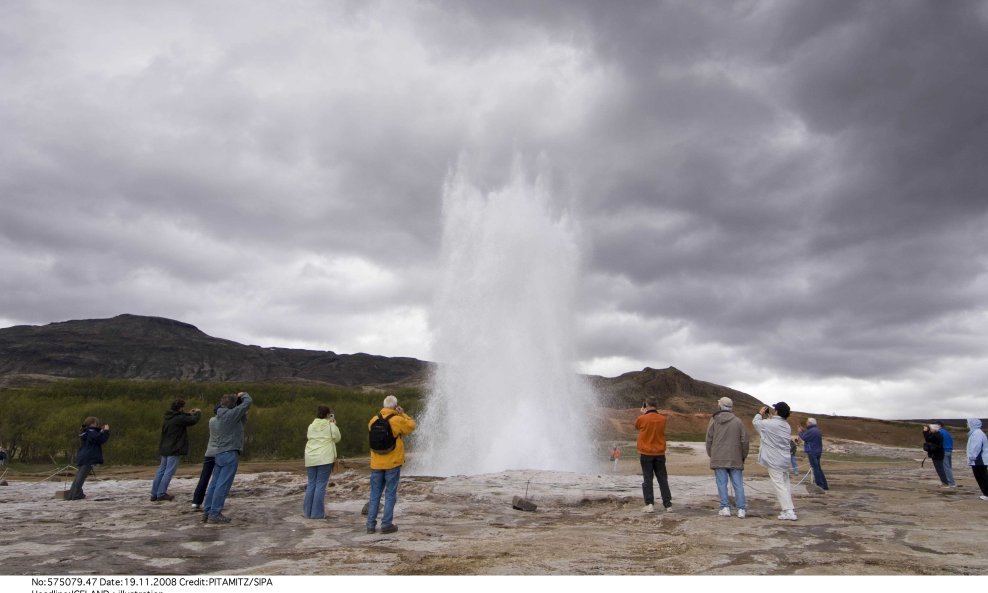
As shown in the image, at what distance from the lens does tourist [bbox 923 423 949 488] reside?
12.9 m

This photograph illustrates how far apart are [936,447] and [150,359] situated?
166785 mm

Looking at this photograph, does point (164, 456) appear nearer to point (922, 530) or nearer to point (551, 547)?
point (551, 547)

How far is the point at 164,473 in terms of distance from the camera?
10297 mm

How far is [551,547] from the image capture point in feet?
19.6

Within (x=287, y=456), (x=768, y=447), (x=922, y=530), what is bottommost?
(x=287, y=456)

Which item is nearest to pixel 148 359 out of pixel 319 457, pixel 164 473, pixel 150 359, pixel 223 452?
pixel 150 359

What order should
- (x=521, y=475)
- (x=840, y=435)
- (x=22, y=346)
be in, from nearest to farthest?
(x=521, y=475)
(x=840, y=435)
(x=22, y=346)

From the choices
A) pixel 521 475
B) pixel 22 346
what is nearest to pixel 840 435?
pixel 521 475

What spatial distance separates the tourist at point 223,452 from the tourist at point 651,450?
18.3 feet

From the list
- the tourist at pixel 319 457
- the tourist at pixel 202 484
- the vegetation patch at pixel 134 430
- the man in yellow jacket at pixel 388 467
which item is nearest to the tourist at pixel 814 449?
the man in yellow jacket at pixel 388 467

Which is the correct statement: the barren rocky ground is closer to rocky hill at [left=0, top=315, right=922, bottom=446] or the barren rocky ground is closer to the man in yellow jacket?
the man in yellow jacket

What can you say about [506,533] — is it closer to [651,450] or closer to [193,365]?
[651,450]

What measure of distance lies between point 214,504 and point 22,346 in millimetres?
180607

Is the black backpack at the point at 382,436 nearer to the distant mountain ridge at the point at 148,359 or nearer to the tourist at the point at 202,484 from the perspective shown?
the tourist at the point at 202,484
